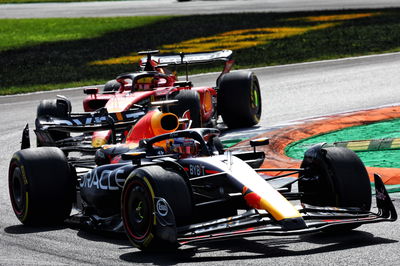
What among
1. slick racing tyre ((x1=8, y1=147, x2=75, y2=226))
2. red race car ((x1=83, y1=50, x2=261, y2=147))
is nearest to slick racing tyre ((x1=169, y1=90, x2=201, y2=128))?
red race car ((x1=83, y1=50, x2=261, y2=147))

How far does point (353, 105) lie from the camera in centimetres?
1831

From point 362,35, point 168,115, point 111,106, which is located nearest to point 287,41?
point 362,35

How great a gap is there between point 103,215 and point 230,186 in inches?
66.0

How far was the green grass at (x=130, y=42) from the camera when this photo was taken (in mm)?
25547

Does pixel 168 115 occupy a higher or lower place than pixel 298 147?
higher

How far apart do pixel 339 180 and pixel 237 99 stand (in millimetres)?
8136

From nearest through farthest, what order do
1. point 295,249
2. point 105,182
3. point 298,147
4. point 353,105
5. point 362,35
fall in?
point 295,249, point 105,182, point 298,147, point 353,105, point 362,35

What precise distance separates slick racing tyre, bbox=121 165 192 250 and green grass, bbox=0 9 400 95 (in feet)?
49.5

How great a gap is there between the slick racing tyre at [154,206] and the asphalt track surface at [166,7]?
32.5m

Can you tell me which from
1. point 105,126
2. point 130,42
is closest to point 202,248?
point 105,126

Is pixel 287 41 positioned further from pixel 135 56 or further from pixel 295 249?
pixel 295 249

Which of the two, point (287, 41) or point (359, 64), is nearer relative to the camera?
point (359, 64)

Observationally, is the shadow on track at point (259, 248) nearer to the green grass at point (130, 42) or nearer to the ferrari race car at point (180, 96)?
the ferrari race car at point (180, 96)

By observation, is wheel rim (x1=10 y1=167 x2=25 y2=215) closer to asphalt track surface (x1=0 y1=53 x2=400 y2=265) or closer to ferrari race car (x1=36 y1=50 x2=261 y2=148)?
asphalt track surface (x1=0 y1=53 x2=400 y2=265)
